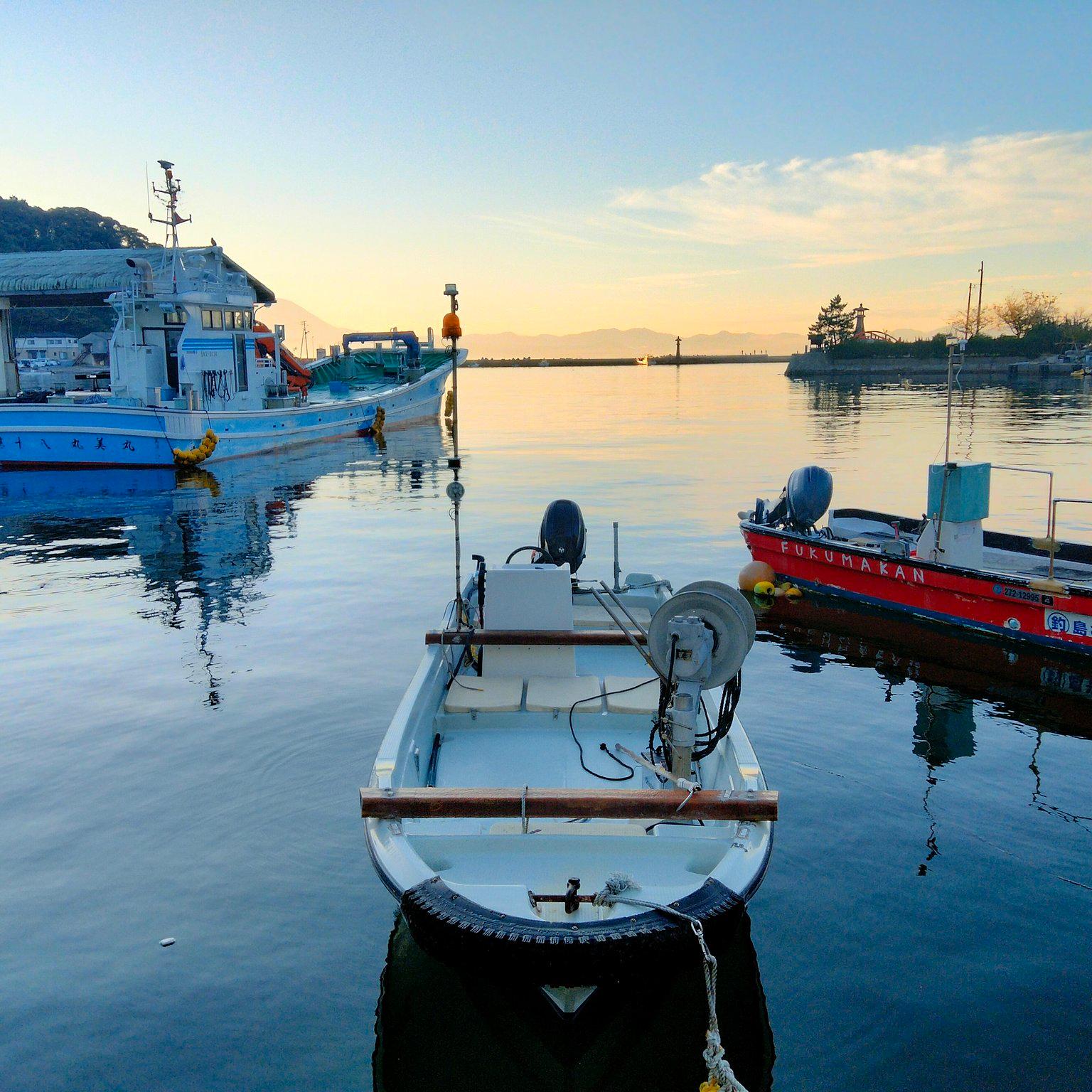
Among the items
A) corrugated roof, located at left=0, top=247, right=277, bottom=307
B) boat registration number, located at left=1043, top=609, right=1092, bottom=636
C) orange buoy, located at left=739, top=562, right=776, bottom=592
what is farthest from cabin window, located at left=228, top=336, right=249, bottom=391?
boat registration number, located at left=1043, top=609, right=1092, bottom=636

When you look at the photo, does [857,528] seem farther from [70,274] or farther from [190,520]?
[70,274]

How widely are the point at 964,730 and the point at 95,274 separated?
169ft

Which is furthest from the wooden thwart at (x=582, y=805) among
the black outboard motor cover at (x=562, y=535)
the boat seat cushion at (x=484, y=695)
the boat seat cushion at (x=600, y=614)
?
the black outboard motor cover at (x=562, y=535)

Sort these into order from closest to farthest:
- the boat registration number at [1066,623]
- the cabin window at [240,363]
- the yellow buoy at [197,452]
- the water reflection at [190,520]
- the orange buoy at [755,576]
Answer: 1. the boat registration number at [1066,623]
2. the water reflection at [190,520]
3. the orange buoy at [755,576]
4. the yellow buoy at [197,452]
5. the cabin window at [240,363]

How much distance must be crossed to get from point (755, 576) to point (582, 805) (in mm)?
14807

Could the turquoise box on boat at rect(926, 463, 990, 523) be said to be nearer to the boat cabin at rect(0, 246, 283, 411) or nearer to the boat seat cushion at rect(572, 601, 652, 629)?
the boat seat cushion at rect(572, 601, 652, 629)

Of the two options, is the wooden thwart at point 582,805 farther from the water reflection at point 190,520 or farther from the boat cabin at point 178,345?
the boat cabin at point 178,345

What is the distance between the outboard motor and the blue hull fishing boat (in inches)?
1124

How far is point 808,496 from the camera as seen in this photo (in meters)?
20.3

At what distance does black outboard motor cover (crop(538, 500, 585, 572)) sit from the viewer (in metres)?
14.5

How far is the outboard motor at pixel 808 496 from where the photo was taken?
66.5 ft

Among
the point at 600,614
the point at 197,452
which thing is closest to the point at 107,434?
the point at 197,452

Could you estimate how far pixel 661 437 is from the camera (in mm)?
58312

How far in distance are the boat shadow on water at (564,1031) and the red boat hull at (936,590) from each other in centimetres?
1071
